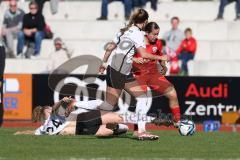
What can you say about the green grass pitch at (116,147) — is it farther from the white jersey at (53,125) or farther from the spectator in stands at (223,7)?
the spectator in stands at (223,7)

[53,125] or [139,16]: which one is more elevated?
[139,16]

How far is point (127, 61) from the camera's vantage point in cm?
1424

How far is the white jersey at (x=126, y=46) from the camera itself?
13711 millimetres

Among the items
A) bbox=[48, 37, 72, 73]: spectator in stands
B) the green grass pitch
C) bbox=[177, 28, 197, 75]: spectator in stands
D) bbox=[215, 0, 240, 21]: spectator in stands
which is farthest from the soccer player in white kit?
bbox=[215, 0, 240, 21]: spectator in stands

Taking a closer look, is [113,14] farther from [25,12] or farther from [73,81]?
[73,81]

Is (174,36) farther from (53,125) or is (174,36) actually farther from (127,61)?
(127,61)

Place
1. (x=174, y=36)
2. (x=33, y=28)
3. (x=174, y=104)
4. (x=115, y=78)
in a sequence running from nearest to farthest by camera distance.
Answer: (x=115, y=78) → (x=174, y=104) → (x=174, y=36) → (x=33, y=28)

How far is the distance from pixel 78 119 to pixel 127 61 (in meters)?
1.59

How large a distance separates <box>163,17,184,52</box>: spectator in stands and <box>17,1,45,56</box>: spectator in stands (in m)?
3.52

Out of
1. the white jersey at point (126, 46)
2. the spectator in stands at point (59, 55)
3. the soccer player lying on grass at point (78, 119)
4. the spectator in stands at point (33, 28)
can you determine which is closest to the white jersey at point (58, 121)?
the soccer player lying on grass at point (78, 119)

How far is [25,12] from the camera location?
86.8 ft

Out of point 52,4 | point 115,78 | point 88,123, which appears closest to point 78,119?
point 88,123

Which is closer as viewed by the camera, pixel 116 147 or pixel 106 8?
pixel 116 147

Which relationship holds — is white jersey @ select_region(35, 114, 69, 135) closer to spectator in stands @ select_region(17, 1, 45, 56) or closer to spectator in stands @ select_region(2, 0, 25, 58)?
spectator in stands @ select_region(17, 1, 45, 56)
